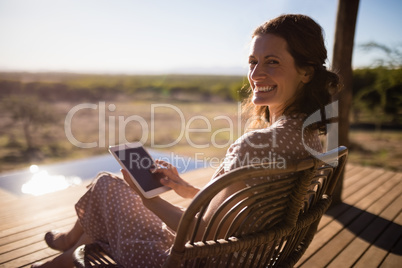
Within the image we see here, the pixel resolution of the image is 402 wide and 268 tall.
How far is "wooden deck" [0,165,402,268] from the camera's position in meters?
1.93

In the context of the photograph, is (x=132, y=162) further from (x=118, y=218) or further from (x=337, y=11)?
(x=337, y=11)

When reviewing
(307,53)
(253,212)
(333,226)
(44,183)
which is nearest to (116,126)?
(44,183)

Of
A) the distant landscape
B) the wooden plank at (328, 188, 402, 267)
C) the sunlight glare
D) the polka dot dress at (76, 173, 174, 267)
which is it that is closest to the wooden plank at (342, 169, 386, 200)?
the wooden plank at (328, 188, 402, 267)

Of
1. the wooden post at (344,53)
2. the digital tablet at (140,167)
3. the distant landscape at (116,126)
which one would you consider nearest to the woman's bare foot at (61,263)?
the digital tablet at (140,167)

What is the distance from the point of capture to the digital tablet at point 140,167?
1096mm

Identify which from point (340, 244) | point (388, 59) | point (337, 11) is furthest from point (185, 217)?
point (388, 59)

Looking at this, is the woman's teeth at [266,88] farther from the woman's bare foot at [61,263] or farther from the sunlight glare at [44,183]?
the sunlight glare at [44,183]

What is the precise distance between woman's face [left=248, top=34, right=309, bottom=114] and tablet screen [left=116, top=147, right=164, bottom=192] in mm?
546

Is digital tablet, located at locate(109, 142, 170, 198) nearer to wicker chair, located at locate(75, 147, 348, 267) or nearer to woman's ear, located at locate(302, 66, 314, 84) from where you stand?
wicker chair, located at locate(75, 147, 348, 267)

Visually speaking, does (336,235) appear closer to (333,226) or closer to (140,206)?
(333,226)

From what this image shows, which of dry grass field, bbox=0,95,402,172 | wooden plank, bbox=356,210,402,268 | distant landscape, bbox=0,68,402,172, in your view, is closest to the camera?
wooden plank, bbox=356,210,402,268

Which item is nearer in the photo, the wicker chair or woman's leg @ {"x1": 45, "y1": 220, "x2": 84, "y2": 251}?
the wicker chair

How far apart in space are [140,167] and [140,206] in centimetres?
21

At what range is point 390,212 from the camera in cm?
267
